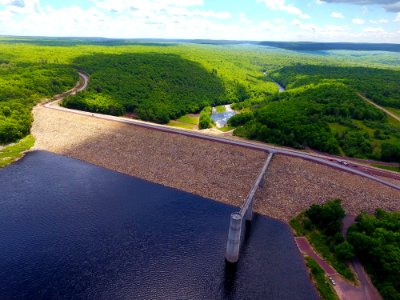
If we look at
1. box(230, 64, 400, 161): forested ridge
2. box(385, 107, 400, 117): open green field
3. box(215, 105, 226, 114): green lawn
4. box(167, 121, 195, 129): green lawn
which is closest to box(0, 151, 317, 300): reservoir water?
box(230, 64, 400, 161): forested ridge

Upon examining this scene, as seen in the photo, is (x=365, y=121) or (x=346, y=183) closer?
(x=346, y=183)

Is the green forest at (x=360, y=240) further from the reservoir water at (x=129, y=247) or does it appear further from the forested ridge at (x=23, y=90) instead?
the forested ridge at (x=23, y=90)

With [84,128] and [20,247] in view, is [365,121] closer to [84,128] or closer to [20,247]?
[84,128]

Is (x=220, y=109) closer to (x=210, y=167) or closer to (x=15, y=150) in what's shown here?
Answer: (x=210, y=167)

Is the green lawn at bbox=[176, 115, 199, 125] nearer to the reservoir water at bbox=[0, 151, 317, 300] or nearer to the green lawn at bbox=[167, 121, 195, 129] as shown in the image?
the green lawn at bbox=[167, 121, 195, 129]

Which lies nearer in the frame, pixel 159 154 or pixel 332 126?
pixel 159 154

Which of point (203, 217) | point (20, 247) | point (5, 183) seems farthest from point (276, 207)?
point (5, 183)

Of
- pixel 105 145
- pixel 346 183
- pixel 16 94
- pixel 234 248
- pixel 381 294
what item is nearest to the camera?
pixel 381 294

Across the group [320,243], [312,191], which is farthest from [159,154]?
[320,243]
